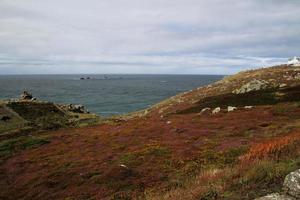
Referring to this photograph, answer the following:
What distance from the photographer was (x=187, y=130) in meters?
39.0

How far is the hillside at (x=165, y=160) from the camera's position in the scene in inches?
563

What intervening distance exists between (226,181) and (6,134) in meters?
46.6

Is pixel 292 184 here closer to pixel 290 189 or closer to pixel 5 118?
pixel 290 189

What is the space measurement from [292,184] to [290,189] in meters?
0.18

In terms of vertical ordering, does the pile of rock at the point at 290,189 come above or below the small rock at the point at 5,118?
Answer: above

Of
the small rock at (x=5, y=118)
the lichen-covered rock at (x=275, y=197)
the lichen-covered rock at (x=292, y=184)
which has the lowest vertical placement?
the small rock at (x=5, y=118)

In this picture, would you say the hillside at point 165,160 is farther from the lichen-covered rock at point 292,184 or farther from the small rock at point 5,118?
the small rock at point 5,118

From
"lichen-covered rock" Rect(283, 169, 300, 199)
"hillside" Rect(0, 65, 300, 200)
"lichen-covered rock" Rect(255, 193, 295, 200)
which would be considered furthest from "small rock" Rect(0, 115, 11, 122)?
"lichen-covered rock" Rect(255, 193, 295, 200)

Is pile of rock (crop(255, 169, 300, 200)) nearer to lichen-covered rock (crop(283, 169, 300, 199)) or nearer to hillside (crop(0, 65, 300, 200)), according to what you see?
lichen-covered rock (crop(283, 169, 300, 199))

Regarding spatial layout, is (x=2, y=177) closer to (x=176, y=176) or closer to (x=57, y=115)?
(x=176, y=176)

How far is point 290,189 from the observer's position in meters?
11.8

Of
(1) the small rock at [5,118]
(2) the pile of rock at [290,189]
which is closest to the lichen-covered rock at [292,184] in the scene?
(2) the pile of rock at [290,189]

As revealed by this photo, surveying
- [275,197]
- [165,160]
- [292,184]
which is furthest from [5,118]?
[275,197]

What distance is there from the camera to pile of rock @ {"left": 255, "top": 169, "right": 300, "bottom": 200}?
1131 cm
